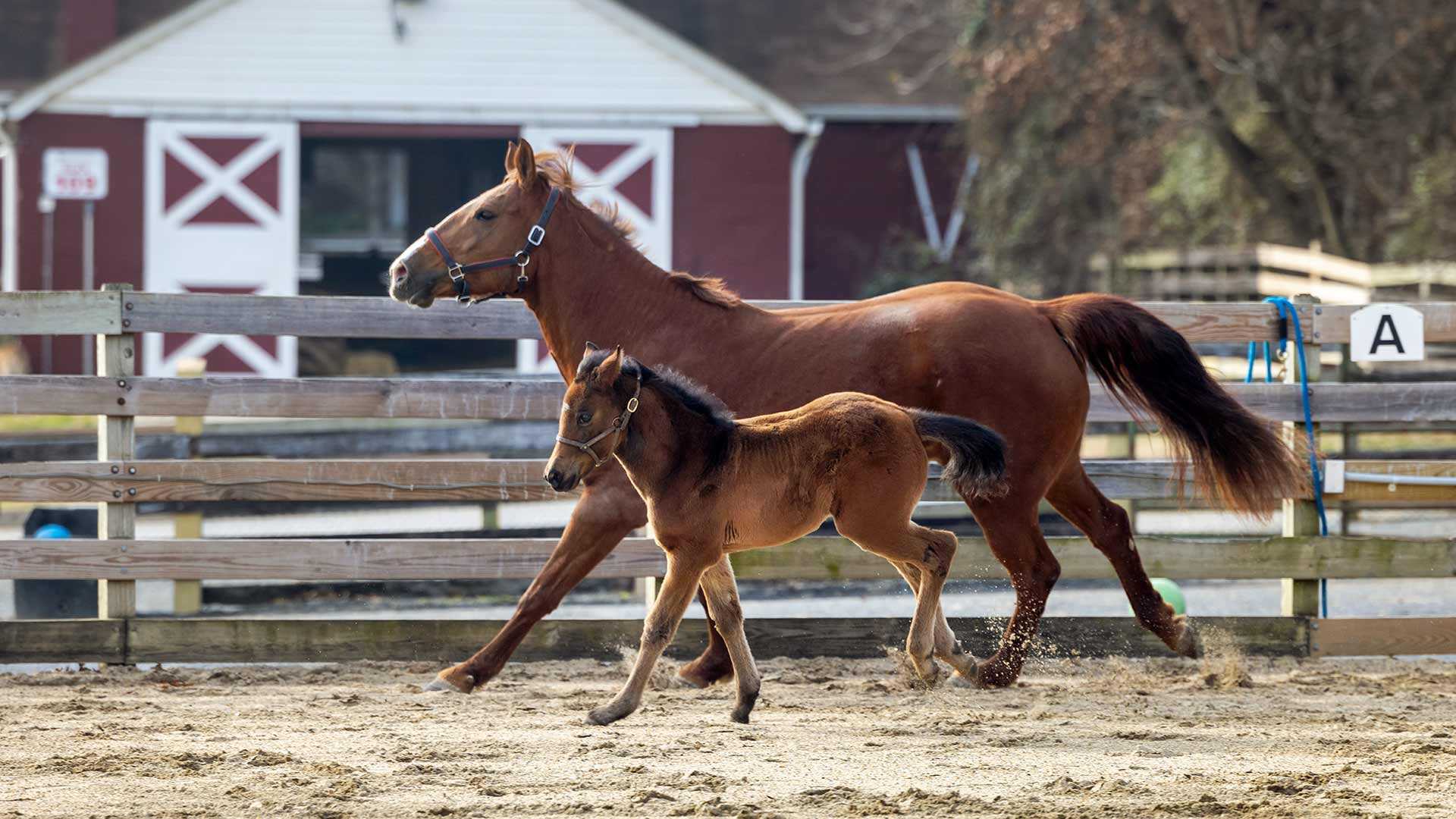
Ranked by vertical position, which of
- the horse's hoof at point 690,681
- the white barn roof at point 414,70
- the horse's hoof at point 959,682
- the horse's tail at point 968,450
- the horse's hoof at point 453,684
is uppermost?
the white barn roof at point 414,70

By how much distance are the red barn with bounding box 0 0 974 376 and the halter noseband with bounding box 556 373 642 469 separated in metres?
14.0

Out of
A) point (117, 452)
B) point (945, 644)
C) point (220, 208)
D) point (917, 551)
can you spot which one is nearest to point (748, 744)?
point (917, 551)

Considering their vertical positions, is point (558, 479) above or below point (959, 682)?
above

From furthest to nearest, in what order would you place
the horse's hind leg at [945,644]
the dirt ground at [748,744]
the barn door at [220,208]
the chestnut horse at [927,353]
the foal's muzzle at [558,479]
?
1. the barn door at [220,208]
2. the chestnut horse at [927,353]
3. the horse's hind leg at [945,644]
4. the foal's muzzle at [558,479]
5. the dirt ground at [748,744]

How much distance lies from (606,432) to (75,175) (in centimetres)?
1606

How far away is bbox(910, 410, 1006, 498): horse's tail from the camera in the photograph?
17.9 feet

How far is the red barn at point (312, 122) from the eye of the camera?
20.1 metres

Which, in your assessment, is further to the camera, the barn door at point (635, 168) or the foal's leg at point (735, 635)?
the barn door at point (635, 168)

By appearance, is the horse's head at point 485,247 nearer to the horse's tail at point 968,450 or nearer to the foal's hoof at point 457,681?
the foal's hoof at point 457,681

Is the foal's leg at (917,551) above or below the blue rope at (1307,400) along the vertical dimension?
below

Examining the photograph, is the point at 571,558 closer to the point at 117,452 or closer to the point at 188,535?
the point at 117,452

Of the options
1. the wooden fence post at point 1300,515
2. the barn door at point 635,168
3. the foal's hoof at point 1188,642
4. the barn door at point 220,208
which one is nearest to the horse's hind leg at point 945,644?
the foal's hoof at point 1188,642

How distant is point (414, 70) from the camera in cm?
2048

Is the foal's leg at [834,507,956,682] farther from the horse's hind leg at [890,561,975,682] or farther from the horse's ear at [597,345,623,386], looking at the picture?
the horse's ear at [597,345,623,386]
